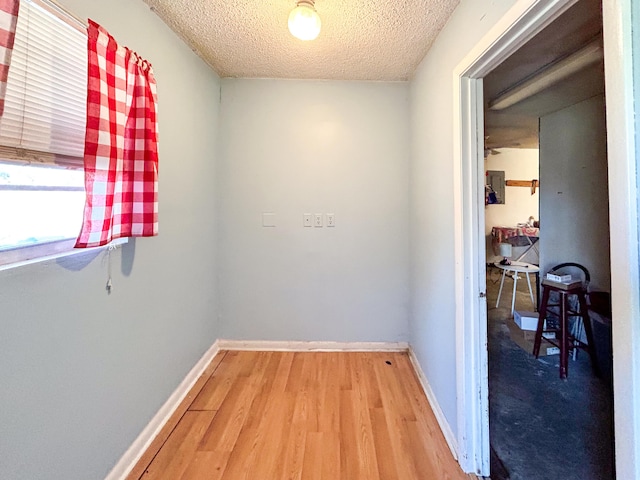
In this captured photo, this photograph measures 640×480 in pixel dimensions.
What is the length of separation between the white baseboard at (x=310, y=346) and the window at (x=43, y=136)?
174 centimetres

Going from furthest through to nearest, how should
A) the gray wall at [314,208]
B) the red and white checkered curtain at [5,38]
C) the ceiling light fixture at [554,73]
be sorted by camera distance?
the gray wall at [314,208] < the ceiling light fixture at [554,73] < the red and white checkered curtain at [5,38]

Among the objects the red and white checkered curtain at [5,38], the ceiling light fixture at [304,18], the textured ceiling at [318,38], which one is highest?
the textured ceiling at [318,38]

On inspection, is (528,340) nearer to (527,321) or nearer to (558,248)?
(527,321)

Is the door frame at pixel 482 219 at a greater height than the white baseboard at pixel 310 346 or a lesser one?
greater

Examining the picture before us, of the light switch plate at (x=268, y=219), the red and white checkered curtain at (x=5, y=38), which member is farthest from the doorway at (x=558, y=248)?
the red and white checkered curtain at (x=5, y=38)

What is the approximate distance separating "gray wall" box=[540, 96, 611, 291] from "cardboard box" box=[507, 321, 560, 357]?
0.63m

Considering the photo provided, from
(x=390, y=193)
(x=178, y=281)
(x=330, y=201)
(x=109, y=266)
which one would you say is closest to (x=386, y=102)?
(x=390, y=193)

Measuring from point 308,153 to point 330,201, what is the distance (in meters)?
0.45

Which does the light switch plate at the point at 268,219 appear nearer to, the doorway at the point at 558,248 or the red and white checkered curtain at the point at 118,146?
the red and white checkered curtain at the point at 118,146

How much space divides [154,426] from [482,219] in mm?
2038

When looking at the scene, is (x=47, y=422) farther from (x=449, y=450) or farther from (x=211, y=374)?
(x=449, y=450)

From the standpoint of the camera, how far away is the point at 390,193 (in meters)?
2.55

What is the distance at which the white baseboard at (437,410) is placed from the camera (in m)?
1.54

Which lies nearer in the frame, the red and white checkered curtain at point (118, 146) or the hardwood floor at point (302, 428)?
the red and white checkered curtain at point (118, 146)
